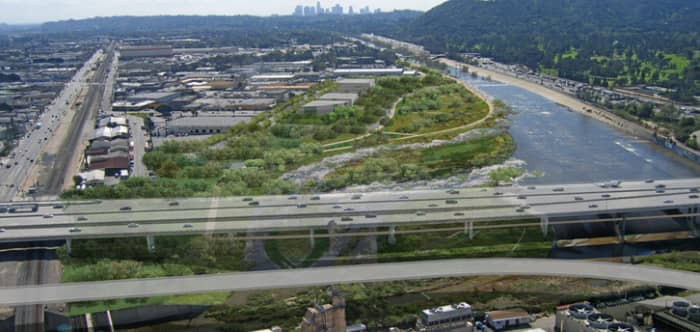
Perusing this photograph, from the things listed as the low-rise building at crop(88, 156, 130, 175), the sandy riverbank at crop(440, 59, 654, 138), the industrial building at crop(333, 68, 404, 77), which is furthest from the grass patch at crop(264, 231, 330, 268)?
the industrial building at crop(333, 68, 404, 77)

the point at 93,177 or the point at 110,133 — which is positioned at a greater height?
the point at 110,133

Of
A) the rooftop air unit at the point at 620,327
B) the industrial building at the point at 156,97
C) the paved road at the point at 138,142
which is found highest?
the industrial building at the point at 156,97

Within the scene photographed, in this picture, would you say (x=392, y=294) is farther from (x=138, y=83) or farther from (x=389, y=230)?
(x=138, y=83)

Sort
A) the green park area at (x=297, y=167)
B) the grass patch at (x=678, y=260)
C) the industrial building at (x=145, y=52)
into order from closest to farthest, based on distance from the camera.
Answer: the grass patch at (x=678, y=260)
the green park area at (x=297, y=167)
the industrial building at (x=145, y=52)

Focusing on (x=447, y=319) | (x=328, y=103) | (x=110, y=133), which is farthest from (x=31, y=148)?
(x=447, y=319)

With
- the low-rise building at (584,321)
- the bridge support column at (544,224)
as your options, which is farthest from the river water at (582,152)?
the low-rise building at (584,321)

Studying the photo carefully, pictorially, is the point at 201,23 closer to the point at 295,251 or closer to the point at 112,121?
the point at 112,121

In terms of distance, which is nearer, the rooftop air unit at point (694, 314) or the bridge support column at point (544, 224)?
the rooftop air unit at point (694, 314)

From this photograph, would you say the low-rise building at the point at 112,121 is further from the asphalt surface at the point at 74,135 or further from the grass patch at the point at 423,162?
the grass patch at the point at 423,162
